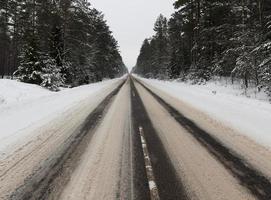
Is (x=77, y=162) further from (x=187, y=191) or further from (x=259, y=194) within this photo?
(x=259, y=194)

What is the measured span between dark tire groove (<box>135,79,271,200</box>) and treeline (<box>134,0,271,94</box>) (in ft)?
27.6

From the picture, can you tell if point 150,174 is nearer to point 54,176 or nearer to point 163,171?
point 163,171

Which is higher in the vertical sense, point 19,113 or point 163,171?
point 19,113

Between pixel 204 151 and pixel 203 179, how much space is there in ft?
4.99

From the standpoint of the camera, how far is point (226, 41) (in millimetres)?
21594

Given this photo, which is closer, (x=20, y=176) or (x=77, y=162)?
(x=20, y=176)

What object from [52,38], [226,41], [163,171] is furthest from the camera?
[52,38]

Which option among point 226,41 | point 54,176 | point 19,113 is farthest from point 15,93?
point 226,41

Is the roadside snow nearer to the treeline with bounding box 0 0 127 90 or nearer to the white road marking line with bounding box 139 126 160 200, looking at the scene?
the treeline with bounding box 0 0 127 90

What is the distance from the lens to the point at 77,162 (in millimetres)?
5148

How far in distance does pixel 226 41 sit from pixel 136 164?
19.5m

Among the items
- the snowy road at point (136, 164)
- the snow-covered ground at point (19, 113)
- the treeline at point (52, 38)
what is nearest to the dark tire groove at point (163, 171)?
the snowy road at point (136, 164)

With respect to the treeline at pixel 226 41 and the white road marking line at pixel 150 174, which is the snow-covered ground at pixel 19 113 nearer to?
the white road marking line at pixel 150 174

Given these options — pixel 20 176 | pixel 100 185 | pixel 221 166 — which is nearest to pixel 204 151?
pixel 221 166
